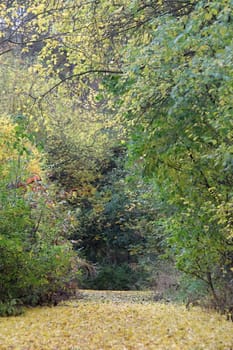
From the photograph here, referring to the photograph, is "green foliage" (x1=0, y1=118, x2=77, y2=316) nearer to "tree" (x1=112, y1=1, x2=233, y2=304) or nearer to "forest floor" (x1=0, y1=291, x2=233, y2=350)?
"forest floor" (x1=0, y1=291, x2=233, y2=350)

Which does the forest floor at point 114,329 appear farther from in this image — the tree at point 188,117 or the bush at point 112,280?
the bush at point 112,280

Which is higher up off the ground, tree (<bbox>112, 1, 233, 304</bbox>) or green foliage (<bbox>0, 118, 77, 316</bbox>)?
tree (<bbox>112, 1, 233, 304</bbox>)

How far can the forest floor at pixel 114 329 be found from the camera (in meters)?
6.00

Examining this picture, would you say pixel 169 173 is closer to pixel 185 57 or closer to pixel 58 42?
pixel 185 57

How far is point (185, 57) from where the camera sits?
17.5 ft

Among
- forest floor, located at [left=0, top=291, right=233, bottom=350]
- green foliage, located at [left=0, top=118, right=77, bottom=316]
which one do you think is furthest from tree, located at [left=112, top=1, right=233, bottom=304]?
green foliage, located at [left=0, top=118, right=77, bottom=316]

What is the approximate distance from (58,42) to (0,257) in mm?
3704

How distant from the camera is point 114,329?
697 cm

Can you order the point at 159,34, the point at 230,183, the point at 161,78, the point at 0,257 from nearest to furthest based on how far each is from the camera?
the point at 159,34 < the point at 161,78 < the point at 230,183 < the point at 0,257

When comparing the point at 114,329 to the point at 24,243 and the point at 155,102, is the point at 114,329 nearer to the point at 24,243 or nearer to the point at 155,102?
the point at 24,243

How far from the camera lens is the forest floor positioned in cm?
600

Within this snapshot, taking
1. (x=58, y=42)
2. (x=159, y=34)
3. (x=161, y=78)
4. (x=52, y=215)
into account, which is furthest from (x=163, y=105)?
(x=52, y=215)

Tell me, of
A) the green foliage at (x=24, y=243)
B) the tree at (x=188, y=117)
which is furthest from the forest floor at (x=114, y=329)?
the tree at (x=188, y=117)

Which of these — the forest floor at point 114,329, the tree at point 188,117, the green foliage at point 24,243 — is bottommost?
the forest floor at point 114,329
